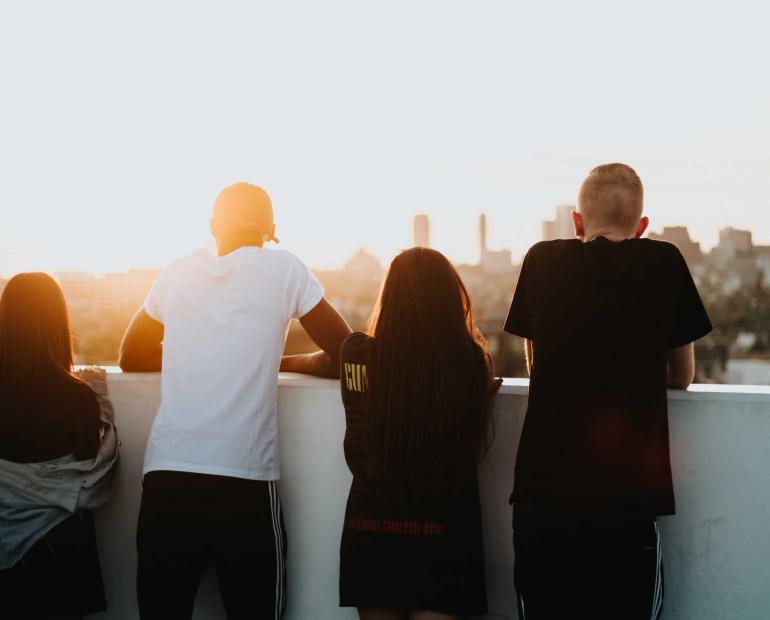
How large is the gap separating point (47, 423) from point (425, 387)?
131 cm

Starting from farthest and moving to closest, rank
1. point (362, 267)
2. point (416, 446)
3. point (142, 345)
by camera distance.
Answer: point (362, 267) → point (142, 345) → point (416, 446)

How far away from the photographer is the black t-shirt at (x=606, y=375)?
2.33 metres

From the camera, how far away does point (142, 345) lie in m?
3.11

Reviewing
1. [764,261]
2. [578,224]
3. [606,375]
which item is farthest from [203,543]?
[764,261]

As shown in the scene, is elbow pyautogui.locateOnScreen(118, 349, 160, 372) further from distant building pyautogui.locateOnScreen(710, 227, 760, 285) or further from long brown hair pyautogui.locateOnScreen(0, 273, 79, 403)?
distant building pyautogui.locateOnScreen(710, 227, 760, 285)

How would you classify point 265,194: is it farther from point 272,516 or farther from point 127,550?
point 127,550

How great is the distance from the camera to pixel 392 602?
2.57 m

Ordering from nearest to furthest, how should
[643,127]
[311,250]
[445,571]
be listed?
[445,571], [311,250], [643,127]

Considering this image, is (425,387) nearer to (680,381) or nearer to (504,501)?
(504,501)

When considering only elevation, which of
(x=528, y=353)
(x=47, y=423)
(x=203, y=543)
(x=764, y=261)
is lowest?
(x=764, y=261)

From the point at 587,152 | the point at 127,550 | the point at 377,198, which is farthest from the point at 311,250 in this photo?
the point at 127,550

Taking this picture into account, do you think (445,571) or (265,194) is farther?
(265,194)

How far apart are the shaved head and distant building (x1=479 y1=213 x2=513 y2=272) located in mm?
87089

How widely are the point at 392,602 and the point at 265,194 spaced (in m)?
1.37
